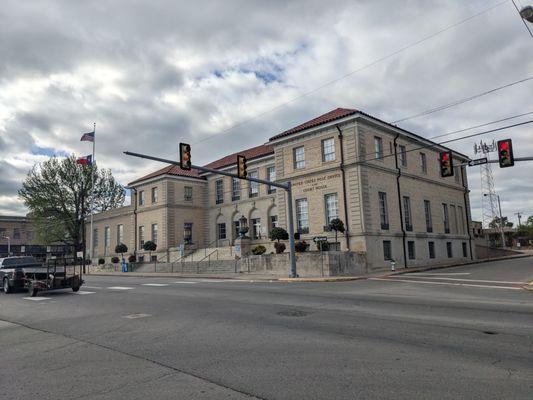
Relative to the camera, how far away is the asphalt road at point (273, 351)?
16.6 feet

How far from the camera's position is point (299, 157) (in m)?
35.2

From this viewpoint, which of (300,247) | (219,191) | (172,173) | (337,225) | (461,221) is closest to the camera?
(300,247)

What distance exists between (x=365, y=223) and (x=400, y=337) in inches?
897

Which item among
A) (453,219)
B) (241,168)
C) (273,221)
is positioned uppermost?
(241,168)

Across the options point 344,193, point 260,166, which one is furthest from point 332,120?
point 260,166

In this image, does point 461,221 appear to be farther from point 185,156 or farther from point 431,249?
point 185,156

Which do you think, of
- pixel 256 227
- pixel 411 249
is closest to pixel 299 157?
pixel 256 227

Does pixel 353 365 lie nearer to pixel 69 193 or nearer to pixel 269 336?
pixel 269 336

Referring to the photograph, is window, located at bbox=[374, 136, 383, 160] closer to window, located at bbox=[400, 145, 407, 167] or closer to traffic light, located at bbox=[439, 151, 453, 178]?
window, located at bbox=[400, 145, 407, 167]

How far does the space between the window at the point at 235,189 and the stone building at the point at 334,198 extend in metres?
0.11

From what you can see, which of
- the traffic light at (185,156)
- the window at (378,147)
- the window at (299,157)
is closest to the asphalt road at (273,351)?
the traffic light at (185,156)

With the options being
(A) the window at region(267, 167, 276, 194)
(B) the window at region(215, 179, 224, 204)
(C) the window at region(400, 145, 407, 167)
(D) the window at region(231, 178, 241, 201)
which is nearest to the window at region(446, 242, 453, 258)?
(C) the window at region(400, 145, 407, 167)

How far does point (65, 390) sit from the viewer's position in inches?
205

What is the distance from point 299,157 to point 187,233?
19.9 meters
